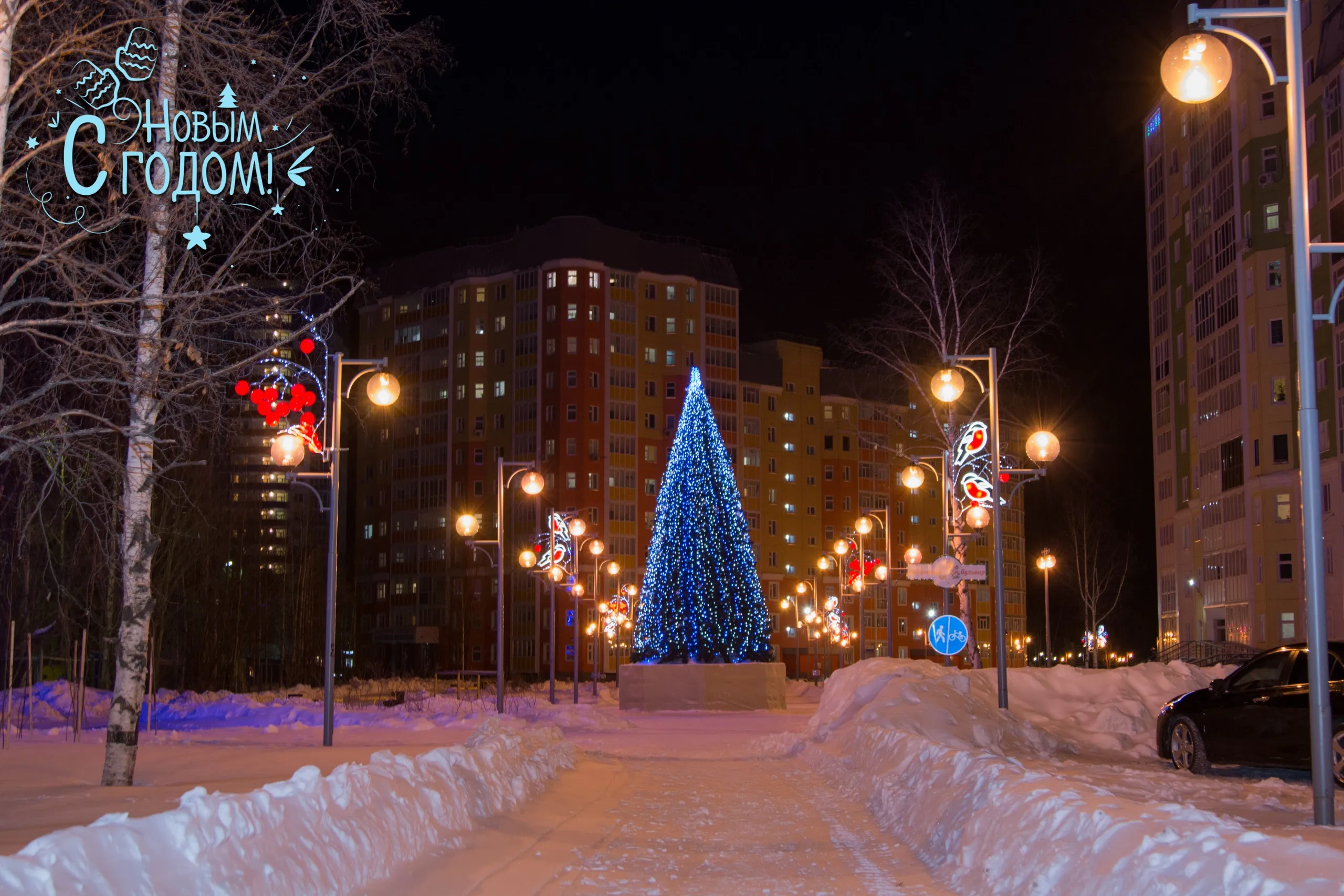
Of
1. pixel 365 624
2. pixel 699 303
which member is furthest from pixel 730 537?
pixel 365 624

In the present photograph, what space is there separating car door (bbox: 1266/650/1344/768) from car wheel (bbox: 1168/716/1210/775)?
1.34m

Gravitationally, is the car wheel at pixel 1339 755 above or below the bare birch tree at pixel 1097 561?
below

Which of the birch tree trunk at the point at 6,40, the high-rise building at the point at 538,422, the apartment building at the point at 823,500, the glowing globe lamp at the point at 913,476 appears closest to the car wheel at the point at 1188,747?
the glowing globe lamp at the point at 913,476

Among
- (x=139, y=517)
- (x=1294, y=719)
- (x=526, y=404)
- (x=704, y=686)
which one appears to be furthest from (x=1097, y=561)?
(x=139, y=517)

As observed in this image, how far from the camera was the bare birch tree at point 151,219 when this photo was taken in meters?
11.2

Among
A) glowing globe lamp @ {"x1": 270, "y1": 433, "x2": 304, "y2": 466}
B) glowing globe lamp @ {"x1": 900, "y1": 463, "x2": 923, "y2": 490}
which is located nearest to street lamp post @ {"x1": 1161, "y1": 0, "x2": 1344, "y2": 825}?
glowing globe lamp @ {"x1": 270, "y1": 433, "x2": 304, "y2": 466}

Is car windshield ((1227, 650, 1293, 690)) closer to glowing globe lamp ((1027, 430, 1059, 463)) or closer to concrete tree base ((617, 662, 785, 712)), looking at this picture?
glowing globe lamp ((1027, 430, 1059, 463))

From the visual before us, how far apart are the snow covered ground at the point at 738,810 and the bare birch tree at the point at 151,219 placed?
3.44 metres

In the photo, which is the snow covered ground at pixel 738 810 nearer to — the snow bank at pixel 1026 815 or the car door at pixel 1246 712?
the snow bank at pixel 1026 815

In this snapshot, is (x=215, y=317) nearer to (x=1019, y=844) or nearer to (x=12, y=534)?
(x=1019, y=844)

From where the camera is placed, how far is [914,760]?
15.6 metres

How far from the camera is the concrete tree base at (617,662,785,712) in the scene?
41500 mm

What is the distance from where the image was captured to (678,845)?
12.2m

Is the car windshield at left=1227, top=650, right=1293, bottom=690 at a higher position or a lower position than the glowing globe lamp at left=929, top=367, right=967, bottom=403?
lower
